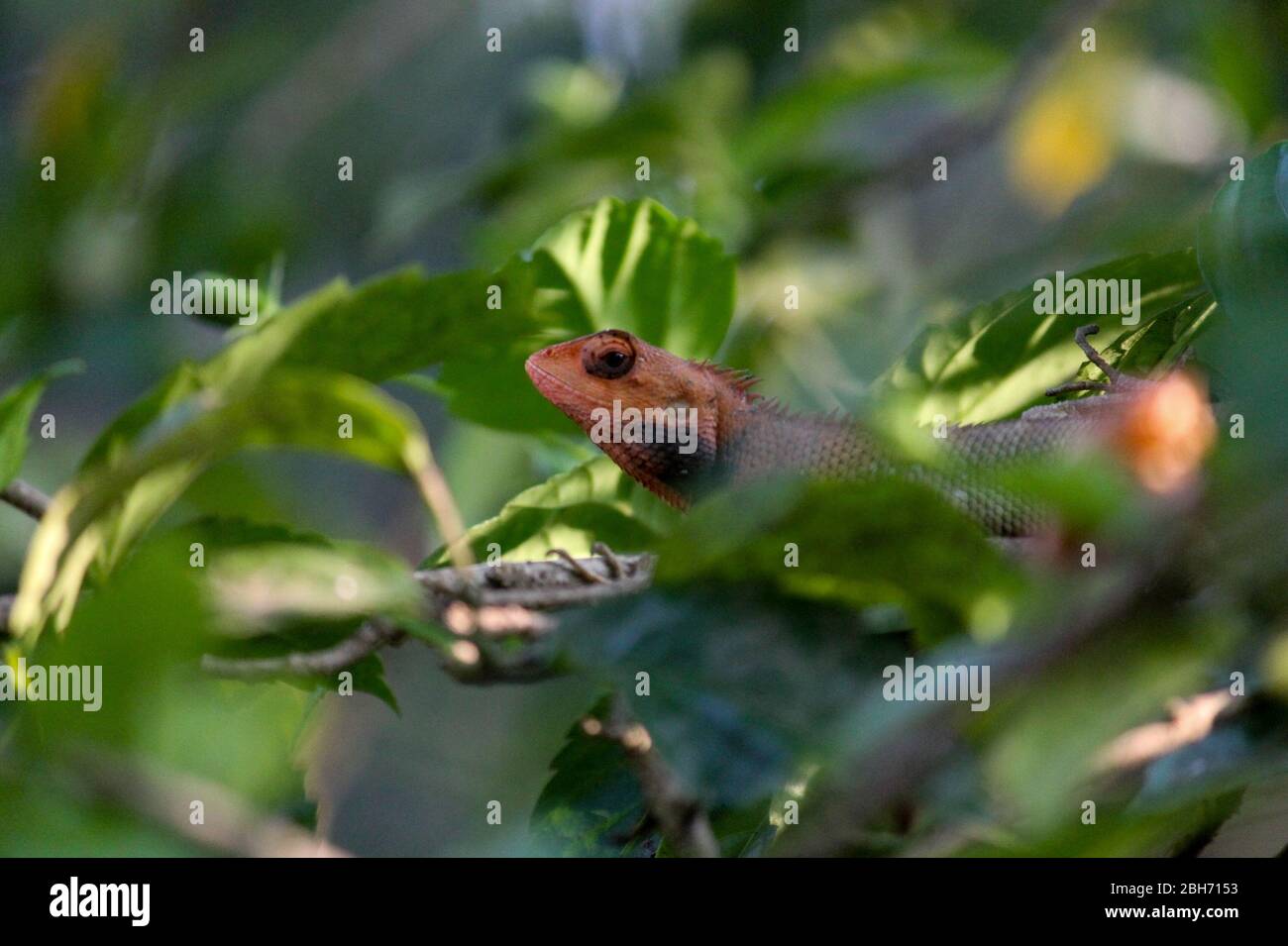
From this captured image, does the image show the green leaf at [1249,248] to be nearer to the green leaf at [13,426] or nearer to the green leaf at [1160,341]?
the green leaf at [1160,341]

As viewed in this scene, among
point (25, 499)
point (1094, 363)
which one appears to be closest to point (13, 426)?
point (25, 499)

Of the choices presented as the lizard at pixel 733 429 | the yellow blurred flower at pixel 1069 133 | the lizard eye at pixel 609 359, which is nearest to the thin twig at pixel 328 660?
the lizard at pixel 733 429

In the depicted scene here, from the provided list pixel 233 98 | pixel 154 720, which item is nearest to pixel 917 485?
pixel 154 720

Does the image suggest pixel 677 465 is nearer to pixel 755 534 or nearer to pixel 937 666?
pixel 755 534

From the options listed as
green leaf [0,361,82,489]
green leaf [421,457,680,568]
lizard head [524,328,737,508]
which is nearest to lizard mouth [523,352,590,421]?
lizard head [524,328,737,508]

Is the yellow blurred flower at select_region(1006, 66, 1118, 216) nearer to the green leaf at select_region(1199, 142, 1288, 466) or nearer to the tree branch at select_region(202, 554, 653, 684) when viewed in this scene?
the green leaf at select_region(1199, 142, 1288, 466)

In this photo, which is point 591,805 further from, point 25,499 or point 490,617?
point 25,499
